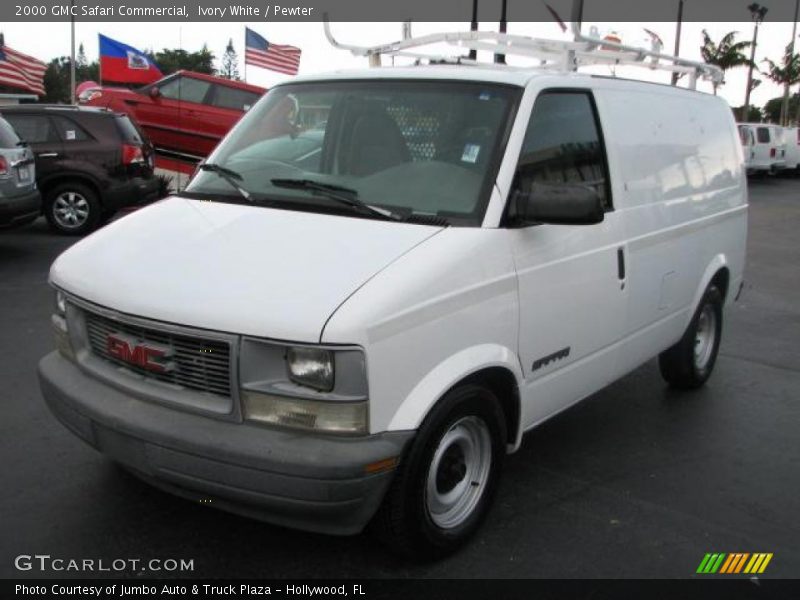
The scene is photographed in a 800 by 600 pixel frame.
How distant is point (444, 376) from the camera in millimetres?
3098

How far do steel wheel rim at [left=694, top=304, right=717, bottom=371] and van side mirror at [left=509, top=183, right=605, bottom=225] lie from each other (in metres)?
2.76

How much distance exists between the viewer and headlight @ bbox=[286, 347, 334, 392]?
281cm

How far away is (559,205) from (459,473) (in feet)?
3.97

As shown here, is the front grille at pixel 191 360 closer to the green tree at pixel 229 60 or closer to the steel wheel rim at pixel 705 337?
the steel wheel rim at pixel 705 337

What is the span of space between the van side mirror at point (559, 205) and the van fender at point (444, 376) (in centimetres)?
58

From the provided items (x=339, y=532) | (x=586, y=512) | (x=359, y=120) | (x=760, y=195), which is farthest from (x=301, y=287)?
(x=760, y=195)

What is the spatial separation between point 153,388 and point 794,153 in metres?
34.8

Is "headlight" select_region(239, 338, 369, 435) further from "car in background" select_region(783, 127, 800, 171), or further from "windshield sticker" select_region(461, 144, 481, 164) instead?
"car in background" select_region(783, 127, 800, 171)

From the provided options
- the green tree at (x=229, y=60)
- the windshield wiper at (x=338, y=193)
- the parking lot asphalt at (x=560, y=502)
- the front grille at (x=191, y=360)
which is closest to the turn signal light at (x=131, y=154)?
the parking lot asphalt at (x=560, y=502)

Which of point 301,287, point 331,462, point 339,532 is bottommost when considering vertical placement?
point 339,532

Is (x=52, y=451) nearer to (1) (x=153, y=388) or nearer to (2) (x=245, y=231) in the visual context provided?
(1) (x=153, y=388)

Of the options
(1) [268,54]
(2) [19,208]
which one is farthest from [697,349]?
(1) [268,54]

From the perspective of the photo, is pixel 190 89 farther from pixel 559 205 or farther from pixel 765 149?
pixel 765 149

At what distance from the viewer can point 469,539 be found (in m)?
3.53
